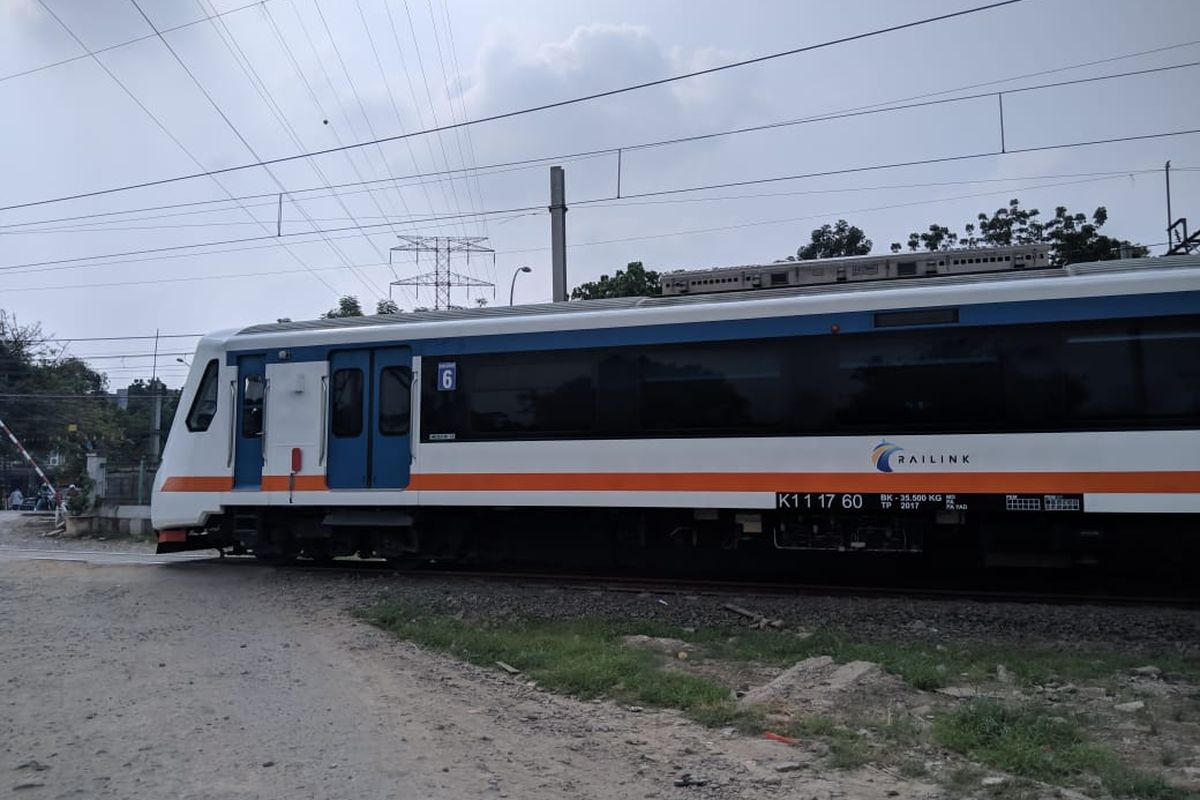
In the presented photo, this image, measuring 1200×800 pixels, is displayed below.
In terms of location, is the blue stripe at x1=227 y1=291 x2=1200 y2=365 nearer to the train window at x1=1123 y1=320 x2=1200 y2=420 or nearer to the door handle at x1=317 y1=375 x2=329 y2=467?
the train window at x1=1123 y1=320 x2=1200 y2=420

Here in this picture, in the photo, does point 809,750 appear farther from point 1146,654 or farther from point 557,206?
point 557,206

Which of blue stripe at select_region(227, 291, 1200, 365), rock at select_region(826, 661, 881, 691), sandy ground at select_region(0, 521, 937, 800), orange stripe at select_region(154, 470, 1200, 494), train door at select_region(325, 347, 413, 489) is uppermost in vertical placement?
blue stripe at select_region(227, 291, 1200, 365)

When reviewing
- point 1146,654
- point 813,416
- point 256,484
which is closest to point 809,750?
point 1146,654

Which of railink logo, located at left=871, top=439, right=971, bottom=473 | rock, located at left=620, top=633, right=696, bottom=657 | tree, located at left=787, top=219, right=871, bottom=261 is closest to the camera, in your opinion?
rock, located at left=620, top=633, right=696, bottom=657

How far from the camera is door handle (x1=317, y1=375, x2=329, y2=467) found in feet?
37.7

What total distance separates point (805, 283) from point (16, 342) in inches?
1632

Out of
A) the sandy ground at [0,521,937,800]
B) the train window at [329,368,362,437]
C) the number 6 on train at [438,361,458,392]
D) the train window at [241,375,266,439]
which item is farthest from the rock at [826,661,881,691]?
the train window at [241,375,266,439]

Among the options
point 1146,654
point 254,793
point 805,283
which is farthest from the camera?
point 805,283

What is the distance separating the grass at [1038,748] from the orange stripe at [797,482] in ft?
12.2

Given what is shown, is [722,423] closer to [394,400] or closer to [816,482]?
[816,482]

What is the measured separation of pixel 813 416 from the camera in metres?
9.32

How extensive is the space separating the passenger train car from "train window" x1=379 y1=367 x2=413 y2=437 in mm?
28

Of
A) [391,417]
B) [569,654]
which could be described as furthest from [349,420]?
[569,654]

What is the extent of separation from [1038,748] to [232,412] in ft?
35.3
